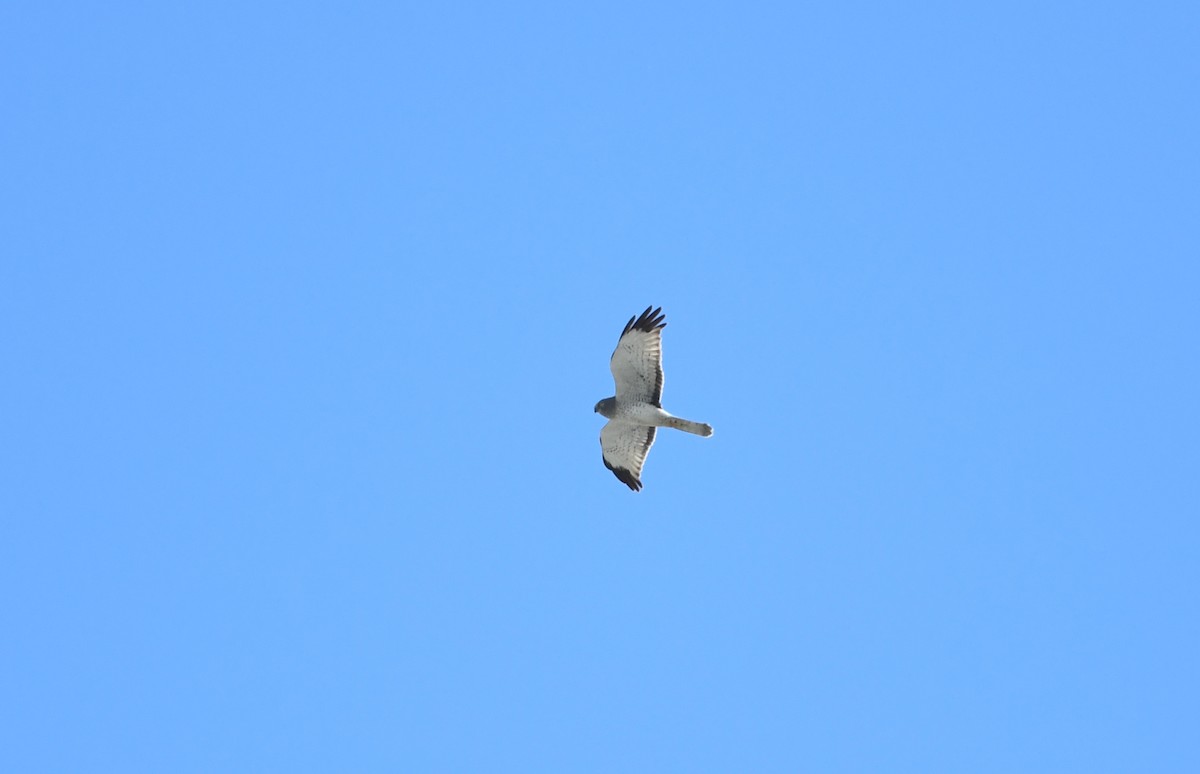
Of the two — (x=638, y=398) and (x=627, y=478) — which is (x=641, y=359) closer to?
(x=638, y=398)

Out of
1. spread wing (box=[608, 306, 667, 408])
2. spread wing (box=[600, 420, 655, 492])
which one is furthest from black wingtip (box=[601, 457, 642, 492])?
spread wing (box=[608, 306, 667, 408])

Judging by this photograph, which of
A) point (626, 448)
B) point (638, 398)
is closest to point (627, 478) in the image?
point (626, 448)

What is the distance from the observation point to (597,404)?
20.9 meters

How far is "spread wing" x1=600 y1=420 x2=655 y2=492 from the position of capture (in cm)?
2119

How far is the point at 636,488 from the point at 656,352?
7.74ft

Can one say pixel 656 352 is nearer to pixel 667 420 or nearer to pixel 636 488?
pixel 667 420

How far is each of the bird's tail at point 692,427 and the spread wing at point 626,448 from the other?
0.72 meters

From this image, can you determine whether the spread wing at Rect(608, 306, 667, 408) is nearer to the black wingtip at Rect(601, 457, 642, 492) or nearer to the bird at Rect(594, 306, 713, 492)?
the bird at Rect(594, 306, 713, 492)

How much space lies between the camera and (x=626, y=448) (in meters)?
21.5

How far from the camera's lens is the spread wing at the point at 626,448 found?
21.2 m

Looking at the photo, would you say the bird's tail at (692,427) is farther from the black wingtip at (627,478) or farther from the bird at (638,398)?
the black wingtip at (627,478)

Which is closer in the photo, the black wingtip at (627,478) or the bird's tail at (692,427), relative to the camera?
the bird's tail at (692,427)

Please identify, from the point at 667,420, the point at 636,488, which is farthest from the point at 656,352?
the point at 636,488

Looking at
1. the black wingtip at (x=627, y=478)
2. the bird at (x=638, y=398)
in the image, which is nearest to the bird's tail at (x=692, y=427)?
the bird at (x=638, y=398)
